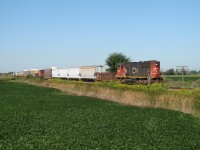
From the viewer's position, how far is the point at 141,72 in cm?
6225

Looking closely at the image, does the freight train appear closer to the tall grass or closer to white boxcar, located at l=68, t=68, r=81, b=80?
white boxcar, located at l=68, t=68, r=81, b=80

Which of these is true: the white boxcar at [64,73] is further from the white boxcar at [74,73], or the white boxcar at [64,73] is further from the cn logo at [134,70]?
the cn logo at [134,70]

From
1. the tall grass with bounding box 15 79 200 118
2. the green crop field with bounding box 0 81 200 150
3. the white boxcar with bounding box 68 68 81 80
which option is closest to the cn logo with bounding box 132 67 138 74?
the tall grass with bounding box 15 79 200 118

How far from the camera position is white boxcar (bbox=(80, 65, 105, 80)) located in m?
82.8

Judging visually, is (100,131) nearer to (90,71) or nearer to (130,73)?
(130,73)

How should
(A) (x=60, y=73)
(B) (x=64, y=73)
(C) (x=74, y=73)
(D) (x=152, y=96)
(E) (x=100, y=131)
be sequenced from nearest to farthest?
(E) (x=100, y=131) → (D) (x=152, y=96) → (C) (x=74, y=73) → (B) (x=64, y=73) → (A) (x=60, y=73)

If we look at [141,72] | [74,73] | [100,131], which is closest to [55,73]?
[74,73]

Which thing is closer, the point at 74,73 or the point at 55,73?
the point at 74,73

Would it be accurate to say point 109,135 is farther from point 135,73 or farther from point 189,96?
point 135,73

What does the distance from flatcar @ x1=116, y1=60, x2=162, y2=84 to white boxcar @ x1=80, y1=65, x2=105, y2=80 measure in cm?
1489

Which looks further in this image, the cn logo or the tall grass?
the cn logo

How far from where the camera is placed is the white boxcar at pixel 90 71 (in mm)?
82750

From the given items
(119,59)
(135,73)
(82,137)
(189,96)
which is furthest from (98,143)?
(119,59)

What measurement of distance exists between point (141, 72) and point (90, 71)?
2543 cm
